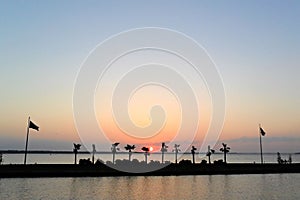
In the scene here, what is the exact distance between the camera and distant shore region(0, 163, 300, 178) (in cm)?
8618

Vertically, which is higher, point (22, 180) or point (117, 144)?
point (117, 144)

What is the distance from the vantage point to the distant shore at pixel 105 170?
86.2 metres

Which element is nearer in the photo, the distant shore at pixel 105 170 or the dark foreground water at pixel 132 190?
the dark foreground water at pixel 132 190

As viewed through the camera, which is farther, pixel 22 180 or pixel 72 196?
pixel 22 180

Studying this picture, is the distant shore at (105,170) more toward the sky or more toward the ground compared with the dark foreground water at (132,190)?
more toward the sky

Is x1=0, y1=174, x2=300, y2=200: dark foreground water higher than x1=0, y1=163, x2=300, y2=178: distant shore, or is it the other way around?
x1=0, y1=163, x2=300, y2=178: distant shore

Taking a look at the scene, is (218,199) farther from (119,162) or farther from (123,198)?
(119,162)

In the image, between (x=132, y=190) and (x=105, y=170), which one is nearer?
(x=132, y=190)

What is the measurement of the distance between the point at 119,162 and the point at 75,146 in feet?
48.8

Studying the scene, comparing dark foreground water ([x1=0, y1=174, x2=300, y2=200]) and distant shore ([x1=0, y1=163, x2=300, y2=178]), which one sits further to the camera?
distant shore ([x1=0, y1=163, x2=300, y2=178])

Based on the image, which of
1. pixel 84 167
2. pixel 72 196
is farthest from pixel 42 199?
pixel 84 167

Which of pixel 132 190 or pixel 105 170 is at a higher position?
pixel 105 170

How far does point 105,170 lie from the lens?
9831cm

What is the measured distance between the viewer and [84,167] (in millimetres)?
102500
